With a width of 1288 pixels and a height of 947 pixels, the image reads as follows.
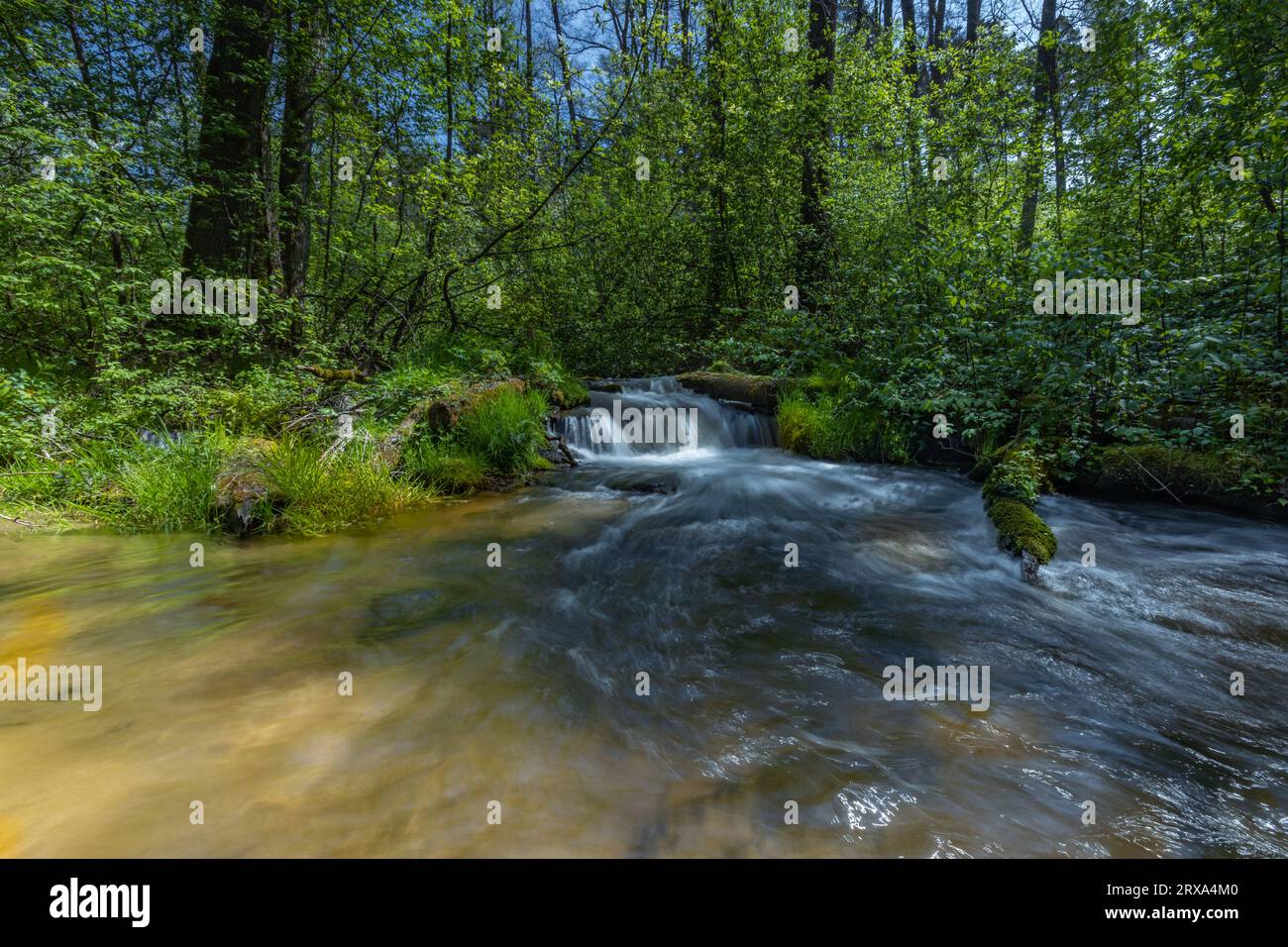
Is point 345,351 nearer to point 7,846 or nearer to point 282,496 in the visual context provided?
point 282,496

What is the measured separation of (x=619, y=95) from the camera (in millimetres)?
12039

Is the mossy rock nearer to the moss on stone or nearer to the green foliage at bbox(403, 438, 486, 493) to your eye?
the moss on stone

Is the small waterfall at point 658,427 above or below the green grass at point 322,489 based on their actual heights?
above

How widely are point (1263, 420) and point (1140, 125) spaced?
12.2 ft

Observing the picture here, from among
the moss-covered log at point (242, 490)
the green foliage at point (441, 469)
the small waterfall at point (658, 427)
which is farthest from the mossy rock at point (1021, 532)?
the moss-covered log at point (242, 490)

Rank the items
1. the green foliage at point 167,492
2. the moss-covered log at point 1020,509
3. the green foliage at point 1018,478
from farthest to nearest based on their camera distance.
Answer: the green foliage at point 1018,478 → the green foliage at point 167,492 → the moss-covered log at point 1020,509

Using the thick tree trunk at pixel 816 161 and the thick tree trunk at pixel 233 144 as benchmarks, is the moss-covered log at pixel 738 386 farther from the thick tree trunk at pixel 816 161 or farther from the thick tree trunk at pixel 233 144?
the thick tree trunk at pixel 233 144

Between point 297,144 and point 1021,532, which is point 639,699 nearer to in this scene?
point 1021,532

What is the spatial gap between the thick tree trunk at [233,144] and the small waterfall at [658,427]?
4859 millimetres

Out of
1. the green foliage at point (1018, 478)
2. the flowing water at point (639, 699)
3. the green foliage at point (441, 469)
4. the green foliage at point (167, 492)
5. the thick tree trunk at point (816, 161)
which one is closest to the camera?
the flowing water at point (639, 699)

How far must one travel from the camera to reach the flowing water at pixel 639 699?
5.42ft


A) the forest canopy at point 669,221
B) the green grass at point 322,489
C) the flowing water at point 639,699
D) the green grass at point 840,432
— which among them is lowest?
the flowing water at point 639,699

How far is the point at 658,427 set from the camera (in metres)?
9.13

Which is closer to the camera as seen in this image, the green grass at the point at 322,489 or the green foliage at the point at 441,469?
the green grass at the point at 322,489
